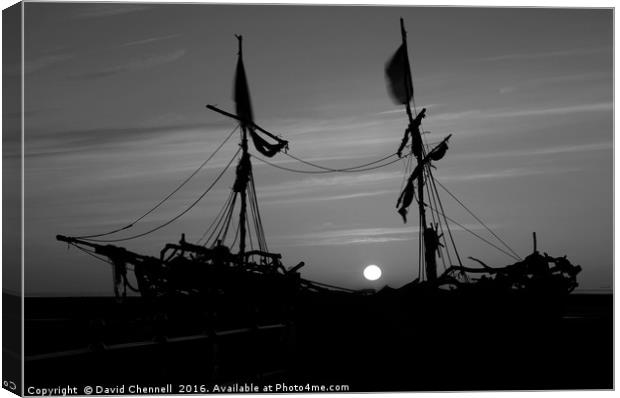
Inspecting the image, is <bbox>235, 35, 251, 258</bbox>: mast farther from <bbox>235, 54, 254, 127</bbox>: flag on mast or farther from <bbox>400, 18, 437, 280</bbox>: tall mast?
<bbox>400, 18, 437, 280</bbox>: tall mast

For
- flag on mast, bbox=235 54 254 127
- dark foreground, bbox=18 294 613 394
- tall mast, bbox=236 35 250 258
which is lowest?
dark foreground, bbox=18 294 613 394

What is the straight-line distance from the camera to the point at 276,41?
10.7m

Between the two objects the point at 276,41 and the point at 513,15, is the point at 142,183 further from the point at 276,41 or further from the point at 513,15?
the point at 513,15

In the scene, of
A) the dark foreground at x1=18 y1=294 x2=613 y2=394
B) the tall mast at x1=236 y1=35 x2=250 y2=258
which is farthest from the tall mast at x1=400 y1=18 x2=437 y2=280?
the tall mast at x1=236 y1=35 x2=250 y2=258

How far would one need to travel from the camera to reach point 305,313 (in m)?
15.7

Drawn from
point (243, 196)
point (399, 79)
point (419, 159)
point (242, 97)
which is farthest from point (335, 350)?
point (399, 79)

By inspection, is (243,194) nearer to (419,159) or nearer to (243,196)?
(243,196)

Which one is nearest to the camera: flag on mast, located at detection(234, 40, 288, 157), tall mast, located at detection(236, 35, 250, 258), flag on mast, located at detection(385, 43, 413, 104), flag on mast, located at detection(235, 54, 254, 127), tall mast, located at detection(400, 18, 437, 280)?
tall mast, located at detection(400, 18, 437, 280)

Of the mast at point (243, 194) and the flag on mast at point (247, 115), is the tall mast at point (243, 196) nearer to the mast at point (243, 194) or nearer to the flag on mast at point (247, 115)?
the mast at point (243, 194)

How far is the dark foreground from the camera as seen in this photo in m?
9.47

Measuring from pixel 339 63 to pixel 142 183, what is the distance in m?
2.88

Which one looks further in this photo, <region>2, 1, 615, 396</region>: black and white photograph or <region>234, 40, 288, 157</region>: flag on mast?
<region>234, 40, 288, 157</region>: flag on mast

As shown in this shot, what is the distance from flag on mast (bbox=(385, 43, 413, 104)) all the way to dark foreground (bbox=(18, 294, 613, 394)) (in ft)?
11.3

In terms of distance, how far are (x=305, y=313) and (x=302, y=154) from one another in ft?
16.4
